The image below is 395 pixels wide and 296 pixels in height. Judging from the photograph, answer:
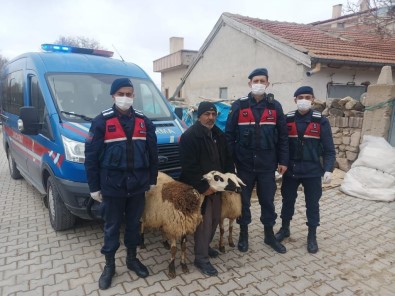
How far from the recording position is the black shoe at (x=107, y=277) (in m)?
3.17

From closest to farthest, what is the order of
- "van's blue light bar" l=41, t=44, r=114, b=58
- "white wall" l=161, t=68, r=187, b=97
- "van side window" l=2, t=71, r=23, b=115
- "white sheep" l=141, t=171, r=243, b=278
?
"white sheep" l=141, t=171, r=243, b=278, "van's blue light bar" l=41, t=44, r=114, b=58, "van side window" l=2, t=71, r=23, b=115, "white wall" l=161, t=68, r=187, b=97

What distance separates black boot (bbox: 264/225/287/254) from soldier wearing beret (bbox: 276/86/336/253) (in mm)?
374

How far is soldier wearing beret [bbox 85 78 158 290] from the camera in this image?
2982mm

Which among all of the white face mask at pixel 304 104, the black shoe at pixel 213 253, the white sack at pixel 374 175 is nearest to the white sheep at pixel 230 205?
the black shoe at pixel 213 253

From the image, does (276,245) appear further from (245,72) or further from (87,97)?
(245,72)

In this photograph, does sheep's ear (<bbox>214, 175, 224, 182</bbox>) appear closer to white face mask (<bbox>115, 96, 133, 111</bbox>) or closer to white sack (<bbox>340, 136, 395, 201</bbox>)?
white face mask (<bbox>115, 96, 133, 111</bbox>)

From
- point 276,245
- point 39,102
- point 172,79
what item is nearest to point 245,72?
point 39,102

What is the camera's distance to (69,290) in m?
3.14

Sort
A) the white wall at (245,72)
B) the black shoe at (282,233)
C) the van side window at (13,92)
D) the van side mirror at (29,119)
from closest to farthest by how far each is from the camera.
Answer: the van side mirror at (29,119) < the black shoe at (282,233) < the van side window at (13,92) < the white wall at (245,72)

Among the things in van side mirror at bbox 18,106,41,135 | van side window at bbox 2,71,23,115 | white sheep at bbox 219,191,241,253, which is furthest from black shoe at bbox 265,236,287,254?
van side window at bbox 2,71,23,115

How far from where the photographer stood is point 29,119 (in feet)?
13.2

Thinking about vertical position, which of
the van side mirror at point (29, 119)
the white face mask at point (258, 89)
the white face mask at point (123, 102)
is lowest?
the van side mirror at point (29, 119)

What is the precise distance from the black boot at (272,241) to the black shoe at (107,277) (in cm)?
210

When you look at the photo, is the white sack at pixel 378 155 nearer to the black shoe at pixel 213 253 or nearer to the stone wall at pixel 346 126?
→ the stone wall at pixel 346 126
